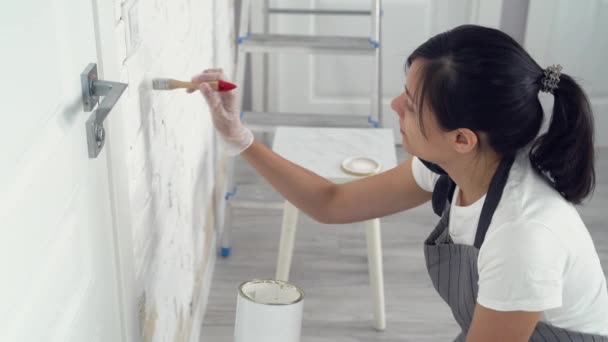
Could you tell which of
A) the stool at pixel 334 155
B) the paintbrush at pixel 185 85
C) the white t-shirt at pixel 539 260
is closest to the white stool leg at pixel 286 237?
the stool at pixel 334 155

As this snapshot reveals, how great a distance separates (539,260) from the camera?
3.73 feet

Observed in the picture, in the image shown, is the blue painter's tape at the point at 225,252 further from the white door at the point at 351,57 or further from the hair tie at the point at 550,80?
the hair tie at the point at 550,80

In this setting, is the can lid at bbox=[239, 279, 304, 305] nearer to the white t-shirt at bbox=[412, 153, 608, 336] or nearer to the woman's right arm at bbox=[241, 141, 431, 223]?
the woman's right arm at bbox=[241, 141, 431, 223]

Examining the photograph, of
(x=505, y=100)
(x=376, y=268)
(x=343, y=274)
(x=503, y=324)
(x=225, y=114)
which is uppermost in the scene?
(x=505, y=100)

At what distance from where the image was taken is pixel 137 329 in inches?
51.9

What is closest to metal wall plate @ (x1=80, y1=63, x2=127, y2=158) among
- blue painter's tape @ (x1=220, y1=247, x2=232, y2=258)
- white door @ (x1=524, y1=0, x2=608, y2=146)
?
blue painter's tape @ (x1=220, y1=247, x2=232, y2=258)

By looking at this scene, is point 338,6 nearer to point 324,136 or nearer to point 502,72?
point 324,136

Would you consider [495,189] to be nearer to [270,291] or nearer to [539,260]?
[539,260]

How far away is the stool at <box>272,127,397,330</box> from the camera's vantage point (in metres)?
2.12

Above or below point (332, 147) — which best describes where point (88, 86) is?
above

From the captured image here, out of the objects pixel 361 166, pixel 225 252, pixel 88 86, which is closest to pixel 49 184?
pixel 88 86

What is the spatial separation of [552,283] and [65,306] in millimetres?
696

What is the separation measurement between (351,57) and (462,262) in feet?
6.45

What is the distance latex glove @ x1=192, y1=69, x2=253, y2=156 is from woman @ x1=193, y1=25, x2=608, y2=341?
0.06 feet
